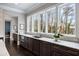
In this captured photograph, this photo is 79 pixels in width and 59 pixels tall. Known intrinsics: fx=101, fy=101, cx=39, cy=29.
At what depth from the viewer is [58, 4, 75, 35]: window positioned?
306cm

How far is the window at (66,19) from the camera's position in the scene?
306 centimetres

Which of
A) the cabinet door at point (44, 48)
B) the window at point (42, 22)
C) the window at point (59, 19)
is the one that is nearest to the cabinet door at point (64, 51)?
the cabinet door at point (44, 48)

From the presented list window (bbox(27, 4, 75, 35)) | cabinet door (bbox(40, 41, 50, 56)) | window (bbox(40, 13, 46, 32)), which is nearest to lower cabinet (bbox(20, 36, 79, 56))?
cabinet door (bbox(40, 41, 50, 56))

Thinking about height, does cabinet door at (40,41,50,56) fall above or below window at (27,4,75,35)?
below

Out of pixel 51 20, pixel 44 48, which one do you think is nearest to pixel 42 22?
A: pixel 51 20

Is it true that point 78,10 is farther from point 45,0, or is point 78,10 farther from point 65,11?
point 45,0

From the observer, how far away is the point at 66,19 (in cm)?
334

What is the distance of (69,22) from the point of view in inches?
126

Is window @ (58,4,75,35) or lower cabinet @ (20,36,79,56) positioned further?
window @ (58,4,75,35)

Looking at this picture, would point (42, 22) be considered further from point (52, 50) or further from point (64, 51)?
point (64, 51)

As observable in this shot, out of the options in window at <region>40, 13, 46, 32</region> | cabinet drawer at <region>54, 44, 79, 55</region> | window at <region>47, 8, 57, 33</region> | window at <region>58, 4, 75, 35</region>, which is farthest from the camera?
window at <region>40, 13, 46, 32</region>

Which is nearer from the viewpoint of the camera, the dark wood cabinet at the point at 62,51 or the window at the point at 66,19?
the dark wood cabinet at the point at 62,51

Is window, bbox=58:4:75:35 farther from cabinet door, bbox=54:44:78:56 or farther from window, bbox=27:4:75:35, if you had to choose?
cabinet door, bbox=54:44:78:56

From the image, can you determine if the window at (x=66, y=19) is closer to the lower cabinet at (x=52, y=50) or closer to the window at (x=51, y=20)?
the window at (x=51, y=20)
